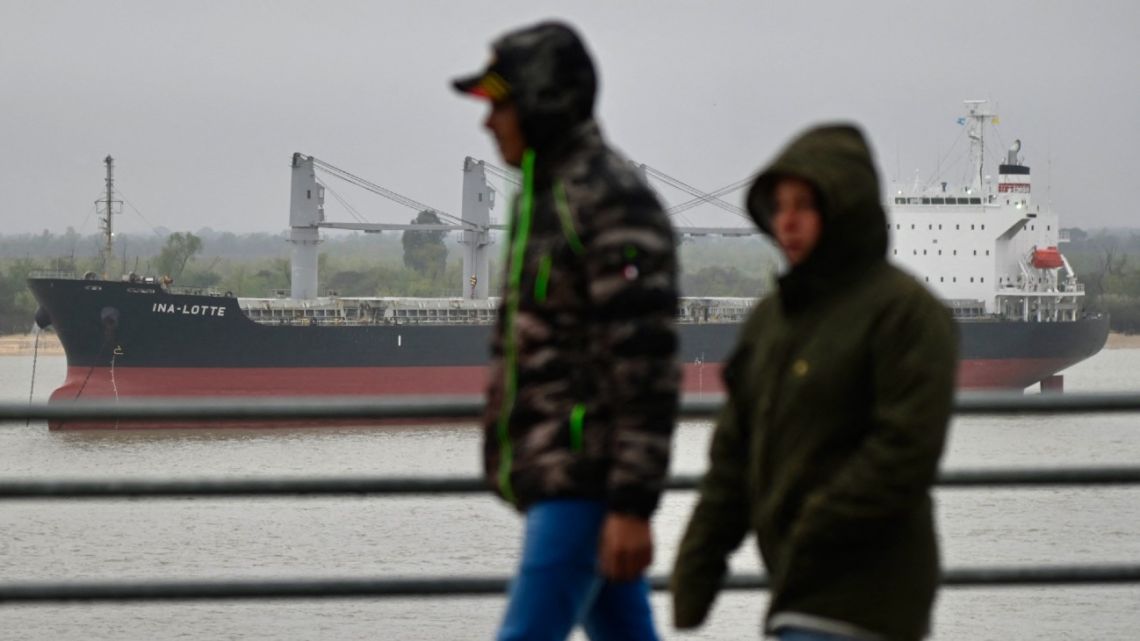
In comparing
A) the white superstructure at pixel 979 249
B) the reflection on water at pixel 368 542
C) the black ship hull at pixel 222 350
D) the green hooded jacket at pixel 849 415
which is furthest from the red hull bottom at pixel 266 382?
the green hooded jacket at pixel 849 415

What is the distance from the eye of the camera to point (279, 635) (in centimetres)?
1093

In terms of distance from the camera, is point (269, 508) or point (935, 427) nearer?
point (935, 427)

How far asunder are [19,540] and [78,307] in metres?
15.3

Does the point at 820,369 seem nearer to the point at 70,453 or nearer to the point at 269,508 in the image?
the point at 269,508

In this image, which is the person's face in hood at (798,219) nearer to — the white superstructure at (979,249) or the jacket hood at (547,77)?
the jacket hood at (547,77)

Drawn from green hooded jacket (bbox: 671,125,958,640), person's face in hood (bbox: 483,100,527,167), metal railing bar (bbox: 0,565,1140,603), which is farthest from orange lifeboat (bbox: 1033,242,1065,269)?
green hooded jacket (bbox: 671,125,958,640)

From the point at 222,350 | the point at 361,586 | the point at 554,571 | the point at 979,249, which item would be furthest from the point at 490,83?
the point at 979,249

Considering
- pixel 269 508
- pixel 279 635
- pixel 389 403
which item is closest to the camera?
pixel 389 403

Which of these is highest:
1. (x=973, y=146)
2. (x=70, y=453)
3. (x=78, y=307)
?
(x=973, y=146)

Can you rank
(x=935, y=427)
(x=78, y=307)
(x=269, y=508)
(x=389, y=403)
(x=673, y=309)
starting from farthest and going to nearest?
(x=78, y=307)
(x=269, y=508)
(x=389, y=403)
(x=673, y=309)
(x=935, y=427)

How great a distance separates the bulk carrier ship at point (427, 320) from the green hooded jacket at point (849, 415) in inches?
1092

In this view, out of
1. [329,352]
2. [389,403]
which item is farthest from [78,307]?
[389,403]

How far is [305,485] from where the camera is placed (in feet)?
8.62

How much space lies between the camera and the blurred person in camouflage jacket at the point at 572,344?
191 cm
